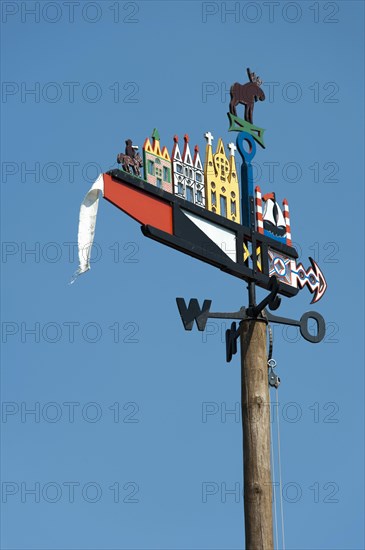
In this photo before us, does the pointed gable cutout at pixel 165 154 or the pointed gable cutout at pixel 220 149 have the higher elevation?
the pointed gable cutout at pixel 220 149

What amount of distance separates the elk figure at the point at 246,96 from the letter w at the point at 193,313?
228 cm

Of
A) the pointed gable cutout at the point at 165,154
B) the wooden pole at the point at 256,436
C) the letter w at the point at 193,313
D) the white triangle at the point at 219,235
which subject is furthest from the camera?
the pointed gable cutout at the point at 165,154

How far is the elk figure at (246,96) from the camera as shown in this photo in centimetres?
986

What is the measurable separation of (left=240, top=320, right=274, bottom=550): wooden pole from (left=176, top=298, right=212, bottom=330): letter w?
310 millimetres

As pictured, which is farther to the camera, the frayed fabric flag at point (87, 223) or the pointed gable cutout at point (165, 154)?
the pointed gable cutout at point (165, 154)

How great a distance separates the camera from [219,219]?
28.8ft

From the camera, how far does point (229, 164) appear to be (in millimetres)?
9539

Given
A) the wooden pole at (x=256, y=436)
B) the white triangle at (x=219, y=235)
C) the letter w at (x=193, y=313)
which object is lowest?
the wooden pole at (x=256, y=436)

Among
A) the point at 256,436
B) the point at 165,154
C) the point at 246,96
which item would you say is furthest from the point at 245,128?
the point at 256,436

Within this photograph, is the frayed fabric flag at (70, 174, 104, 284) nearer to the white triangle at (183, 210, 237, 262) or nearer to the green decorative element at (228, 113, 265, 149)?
the white triangle at (183, 210, 237, 262)

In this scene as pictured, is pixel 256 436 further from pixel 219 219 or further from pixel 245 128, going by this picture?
pixel 245 128

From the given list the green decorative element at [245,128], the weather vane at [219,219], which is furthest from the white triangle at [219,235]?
the green decorative element at [245,128]

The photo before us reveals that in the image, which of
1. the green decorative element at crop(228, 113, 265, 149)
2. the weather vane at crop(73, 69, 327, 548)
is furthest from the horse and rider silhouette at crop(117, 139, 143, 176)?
the green decorative element at crop(228, 113, 265, 149)

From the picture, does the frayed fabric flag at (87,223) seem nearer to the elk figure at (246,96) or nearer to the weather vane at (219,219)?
the weather vane at (219,219)
